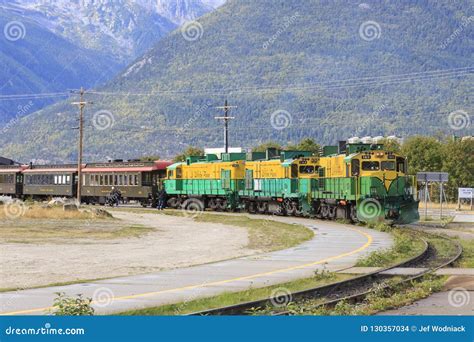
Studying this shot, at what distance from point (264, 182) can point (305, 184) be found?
6543mm

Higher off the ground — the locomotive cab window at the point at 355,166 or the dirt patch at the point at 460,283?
the locomotive cab window at the point at 355,166

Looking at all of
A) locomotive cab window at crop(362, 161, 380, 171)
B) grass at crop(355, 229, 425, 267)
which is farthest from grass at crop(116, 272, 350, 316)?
locomotive cab window at crop(362, 161, 380, 171)

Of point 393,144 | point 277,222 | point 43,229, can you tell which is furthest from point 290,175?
point 393,144

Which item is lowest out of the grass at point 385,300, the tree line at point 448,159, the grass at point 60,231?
the grass at point 385,300

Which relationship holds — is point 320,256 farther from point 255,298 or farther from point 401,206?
point 401,206

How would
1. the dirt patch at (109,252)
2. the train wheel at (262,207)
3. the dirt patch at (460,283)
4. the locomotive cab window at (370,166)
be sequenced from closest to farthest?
the dirt patch at (460,283) → the dirt patch at (109,252) → the locomotive cab window at (370,166) → the train wheel at (262,207)

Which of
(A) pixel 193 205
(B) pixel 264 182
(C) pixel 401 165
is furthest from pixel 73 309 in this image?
(A) pixel 193 205

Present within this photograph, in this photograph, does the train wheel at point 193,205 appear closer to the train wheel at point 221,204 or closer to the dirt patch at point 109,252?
the train wheel at point 221,204

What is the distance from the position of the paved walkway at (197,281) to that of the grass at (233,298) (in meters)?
0.40

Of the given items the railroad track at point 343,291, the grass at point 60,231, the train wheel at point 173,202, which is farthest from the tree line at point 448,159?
the railroad track at point 343,291

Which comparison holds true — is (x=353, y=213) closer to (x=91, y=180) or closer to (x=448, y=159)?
(x=91, y=180)

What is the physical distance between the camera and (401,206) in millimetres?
40375

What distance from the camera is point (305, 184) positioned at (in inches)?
1927

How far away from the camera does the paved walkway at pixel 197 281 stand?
1567cm
